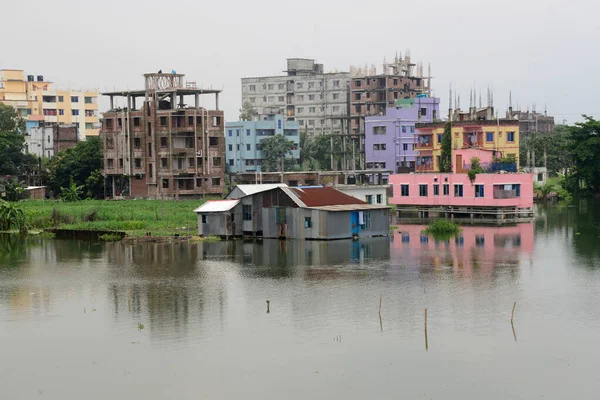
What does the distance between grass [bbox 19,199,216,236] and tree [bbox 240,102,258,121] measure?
42.8 m

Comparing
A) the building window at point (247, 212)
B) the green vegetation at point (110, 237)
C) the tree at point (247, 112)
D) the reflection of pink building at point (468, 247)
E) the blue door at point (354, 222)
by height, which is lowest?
the reflection of pink building at point (468, 247)

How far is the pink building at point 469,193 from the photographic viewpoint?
2335 inches

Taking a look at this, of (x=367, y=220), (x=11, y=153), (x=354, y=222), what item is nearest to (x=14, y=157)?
(x=11, y=153)

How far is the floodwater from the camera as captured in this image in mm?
21891

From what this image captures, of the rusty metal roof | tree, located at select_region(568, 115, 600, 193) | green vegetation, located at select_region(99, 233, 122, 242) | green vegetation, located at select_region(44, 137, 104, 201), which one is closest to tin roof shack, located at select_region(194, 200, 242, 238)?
the rusty metal roof

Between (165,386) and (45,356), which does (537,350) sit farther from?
(45,356)

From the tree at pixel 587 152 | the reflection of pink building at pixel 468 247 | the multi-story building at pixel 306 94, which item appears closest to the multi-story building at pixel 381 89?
the multi-story building at pixel 306 94

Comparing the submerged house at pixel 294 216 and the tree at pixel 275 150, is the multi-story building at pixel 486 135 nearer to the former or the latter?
the submerged house at pixel 294 216

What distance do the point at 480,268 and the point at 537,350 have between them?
1333 centimetres

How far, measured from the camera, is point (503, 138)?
6725 cm

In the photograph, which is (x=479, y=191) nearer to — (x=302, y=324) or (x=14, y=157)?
(x=302, y=324)

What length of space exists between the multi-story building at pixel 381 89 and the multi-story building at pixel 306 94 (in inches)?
259

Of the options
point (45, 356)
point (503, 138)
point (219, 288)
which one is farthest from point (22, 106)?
point (45, 356)

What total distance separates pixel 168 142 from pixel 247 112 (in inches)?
1413
